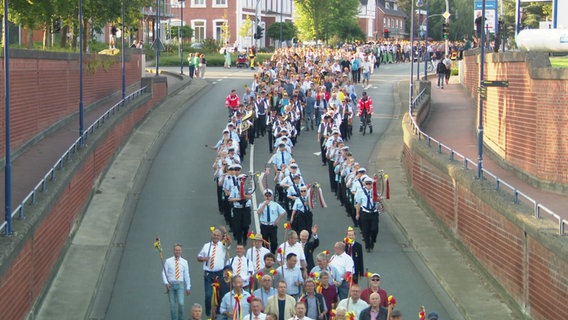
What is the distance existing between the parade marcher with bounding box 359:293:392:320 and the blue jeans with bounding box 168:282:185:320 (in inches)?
144

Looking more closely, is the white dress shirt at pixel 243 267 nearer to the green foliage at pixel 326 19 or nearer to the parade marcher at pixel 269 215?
the parade marcher at pixel 269 215

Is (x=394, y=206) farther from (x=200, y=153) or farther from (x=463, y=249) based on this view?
(x=200, y=153)

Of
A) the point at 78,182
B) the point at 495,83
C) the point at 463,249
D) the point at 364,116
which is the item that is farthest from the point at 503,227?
the point at 364,116

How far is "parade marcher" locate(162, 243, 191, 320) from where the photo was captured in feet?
55.6

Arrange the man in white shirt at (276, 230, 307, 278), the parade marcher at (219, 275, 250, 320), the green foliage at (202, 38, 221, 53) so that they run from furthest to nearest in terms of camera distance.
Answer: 1. the green foliage at (202, 38, 221, 53)
2. the man in white shirt at (276, 230, 307, 278)
3. the parade marcher at (219, 275, 250, 320)

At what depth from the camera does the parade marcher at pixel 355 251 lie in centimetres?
1866

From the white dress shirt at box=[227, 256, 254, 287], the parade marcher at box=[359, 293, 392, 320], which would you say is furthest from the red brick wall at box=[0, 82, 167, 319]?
the parade marcher at box=[359, 293, 392, 320]

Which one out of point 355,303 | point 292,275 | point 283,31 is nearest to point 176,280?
point 292,275

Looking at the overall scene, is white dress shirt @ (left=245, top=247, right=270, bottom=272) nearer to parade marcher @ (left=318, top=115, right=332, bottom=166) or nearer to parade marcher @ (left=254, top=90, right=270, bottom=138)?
parade marcher @ (left=318, top=115, right=332, bottom=166)

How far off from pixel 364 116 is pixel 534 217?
66.1 feet

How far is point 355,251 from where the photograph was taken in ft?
62.8

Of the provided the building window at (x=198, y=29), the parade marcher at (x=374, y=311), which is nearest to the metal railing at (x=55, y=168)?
the parade marcher at (x=374, y=311)

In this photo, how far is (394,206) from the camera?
27.0 metres

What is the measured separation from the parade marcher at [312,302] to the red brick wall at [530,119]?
8966 mm
